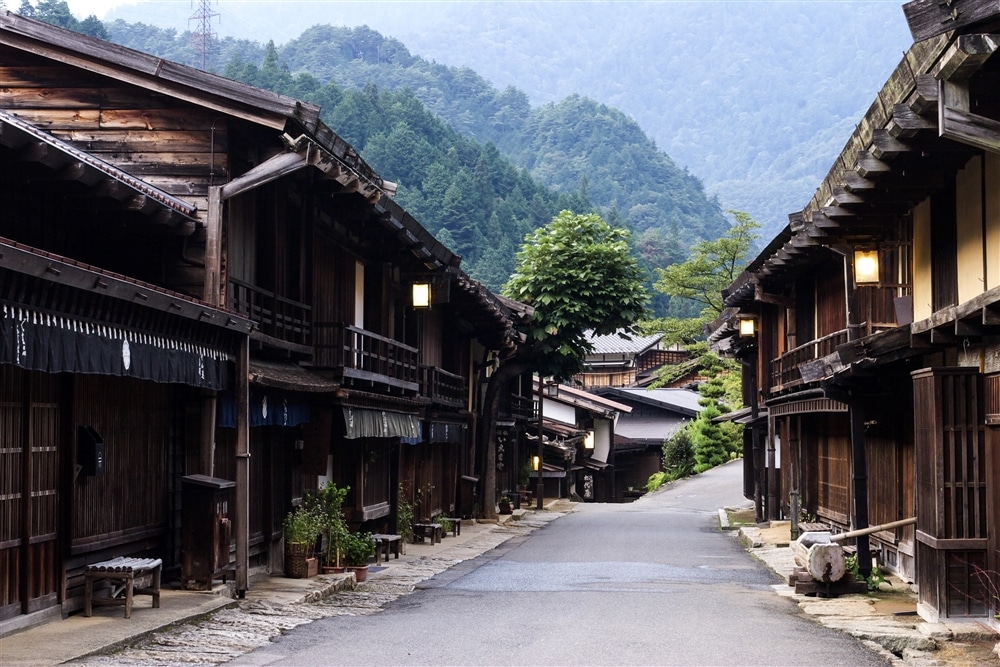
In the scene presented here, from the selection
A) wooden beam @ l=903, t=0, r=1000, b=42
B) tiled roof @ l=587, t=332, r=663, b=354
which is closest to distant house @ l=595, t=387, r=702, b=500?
tiled roof @ l=587, t=332, r=663, b=354

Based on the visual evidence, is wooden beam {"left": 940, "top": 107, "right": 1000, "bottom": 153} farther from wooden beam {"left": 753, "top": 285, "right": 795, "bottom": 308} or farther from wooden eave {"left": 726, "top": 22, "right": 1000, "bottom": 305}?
wooden beam {"left": 753, "top": 285, "right": 795, "bottom": 308}

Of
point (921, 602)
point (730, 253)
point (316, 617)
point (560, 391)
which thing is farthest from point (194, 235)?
point (730, 253)

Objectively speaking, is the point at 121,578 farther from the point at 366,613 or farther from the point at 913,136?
the point at 913,136

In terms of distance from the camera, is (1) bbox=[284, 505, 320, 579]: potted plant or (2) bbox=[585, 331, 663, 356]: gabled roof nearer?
(1) bbox=[284, 505, 320, 579]: potted plant

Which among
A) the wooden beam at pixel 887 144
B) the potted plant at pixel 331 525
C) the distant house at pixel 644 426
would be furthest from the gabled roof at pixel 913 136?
the distant house at pixel 644 426

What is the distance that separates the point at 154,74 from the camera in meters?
16.5

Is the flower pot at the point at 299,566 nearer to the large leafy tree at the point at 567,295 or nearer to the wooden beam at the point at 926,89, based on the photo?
the wooden beam at the point at 926,89

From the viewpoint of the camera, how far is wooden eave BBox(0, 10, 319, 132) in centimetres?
1612

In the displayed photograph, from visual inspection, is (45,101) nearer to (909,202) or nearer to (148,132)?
(148,132)

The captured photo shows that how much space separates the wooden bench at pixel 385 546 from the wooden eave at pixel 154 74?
28.9 feet

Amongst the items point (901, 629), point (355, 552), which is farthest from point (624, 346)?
point (901, 629)

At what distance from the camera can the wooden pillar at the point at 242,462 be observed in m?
15.2

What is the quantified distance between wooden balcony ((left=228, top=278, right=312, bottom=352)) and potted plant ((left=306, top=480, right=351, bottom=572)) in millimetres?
2513

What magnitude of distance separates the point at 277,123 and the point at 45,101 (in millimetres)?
3577
